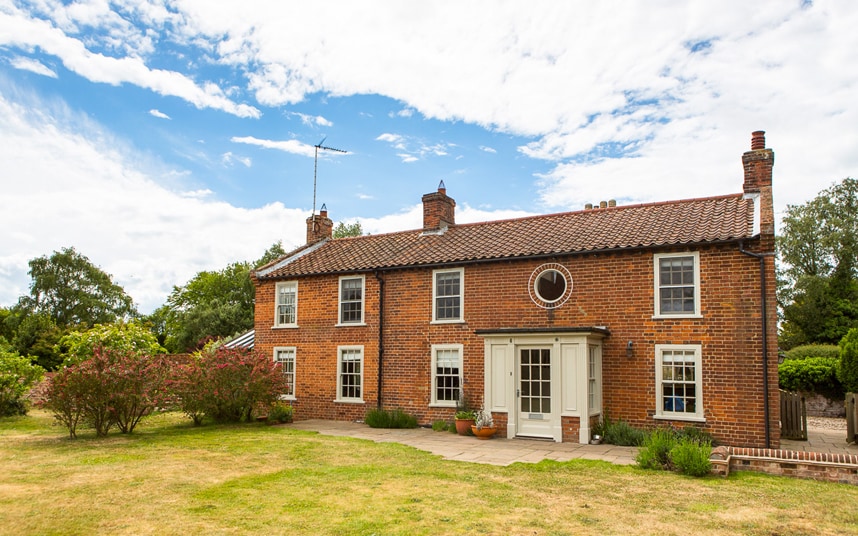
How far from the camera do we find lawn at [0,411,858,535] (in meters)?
7.75

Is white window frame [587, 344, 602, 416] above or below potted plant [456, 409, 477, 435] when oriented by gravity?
above

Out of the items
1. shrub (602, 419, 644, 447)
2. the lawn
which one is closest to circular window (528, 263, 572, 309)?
shrub (602, 419, 644, 447)

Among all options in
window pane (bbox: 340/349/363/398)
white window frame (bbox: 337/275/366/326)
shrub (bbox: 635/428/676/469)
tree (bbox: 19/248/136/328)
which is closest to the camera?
shrub (bbox: 635/428/676/469)

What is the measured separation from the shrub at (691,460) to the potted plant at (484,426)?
19.1 ft

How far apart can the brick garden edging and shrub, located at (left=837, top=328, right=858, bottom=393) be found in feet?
51.9

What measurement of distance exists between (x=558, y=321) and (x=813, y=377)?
655 inches

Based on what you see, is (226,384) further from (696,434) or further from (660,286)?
(696,434)

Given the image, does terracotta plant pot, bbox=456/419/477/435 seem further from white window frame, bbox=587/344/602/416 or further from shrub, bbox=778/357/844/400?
shrub, bbox=778/357/844/400

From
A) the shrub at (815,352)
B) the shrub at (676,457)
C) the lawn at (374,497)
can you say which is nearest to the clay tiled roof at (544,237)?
the shrub at (676,457)

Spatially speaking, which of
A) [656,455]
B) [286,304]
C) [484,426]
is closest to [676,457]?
[656,455]

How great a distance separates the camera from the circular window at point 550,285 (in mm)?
17000

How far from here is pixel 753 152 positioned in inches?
664

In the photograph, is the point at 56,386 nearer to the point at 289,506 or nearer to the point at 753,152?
the point at 289,506

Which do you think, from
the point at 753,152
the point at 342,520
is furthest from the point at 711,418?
the point at 342,520
